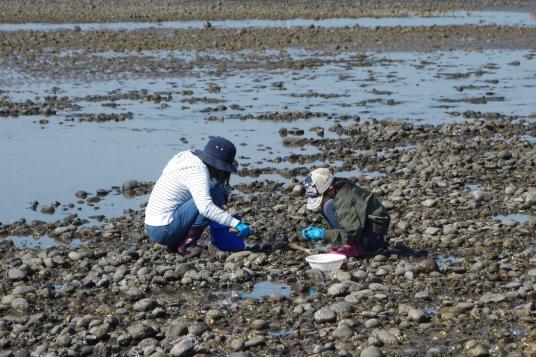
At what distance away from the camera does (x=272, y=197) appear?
15.8m

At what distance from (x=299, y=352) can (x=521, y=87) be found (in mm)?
20153

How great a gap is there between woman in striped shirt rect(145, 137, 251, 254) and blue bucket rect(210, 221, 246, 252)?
18 cm

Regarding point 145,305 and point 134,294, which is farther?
point 134,294

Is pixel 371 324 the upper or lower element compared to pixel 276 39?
upper

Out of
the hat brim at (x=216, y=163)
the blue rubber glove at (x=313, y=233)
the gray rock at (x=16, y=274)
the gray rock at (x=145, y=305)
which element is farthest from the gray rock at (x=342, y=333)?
the gray rock at (x=16, y=274)

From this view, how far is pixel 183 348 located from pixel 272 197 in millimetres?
6655

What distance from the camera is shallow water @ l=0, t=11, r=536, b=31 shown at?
165ft

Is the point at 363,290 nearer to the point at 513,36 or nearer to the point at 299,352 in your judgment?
the point at 299,352

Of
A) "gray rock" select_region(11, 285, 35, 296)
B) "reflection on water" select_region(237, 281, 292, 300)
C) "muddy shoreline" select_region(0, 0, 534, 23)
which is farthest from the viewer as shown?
"muddy shoreline" select_region(0, 0, 534, 23)

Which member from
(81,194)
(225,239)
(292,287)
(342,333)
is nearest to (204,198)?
(225,239)

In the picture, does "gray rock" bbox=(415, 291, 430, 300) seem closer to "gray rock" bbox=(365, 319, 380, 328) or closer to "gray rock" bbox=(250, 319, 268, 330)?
"gray rock" bbox=(365, 319, 380, 328)

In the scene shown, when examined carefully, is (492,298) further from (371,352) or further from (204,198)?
(204,198)

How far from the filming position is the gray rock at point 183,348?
30.5ft

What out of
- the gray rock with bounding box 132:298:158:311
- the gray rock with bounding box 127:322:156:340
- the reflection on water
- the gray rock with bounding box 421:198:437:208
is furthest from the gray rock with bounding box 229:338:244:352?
the gray rock with bounding box 421:198:437:208
